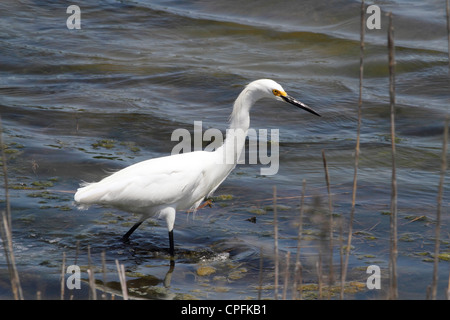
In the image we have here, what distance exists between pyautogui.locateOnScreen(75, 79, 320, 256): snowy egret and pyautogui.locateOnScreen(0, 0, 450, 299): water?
37cm

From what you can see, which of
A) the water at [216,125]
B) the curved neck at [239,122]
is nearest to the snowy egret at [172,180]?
the curved neck at [239,122]

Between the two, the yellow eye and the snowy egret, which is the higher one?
the yellow eye

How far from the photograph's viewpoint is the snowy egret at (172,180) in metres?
5.12

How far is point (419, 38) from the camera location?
38.5ft

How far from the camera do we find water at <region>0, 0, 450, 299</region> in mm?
5051

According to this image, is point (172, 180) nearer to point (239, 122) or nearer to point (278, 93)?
point (239, 122)

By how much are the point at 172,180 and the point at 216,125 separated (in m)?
3.24

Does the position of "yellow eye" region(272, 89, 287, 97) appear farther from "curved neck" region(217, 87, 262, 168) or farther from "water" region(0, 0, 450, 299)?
"water" region(0, 0, 450, 299)

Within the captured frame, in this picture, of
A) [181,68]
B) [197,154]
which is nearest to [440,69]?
[181,68]

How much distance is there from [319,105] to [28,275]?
18.2 ft

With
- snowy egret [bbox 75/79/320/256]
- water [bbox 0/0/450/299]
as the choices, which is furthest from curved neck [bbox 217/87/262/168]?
water [bbox 0/0/450/299]

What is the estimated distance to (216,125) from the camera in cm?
834
